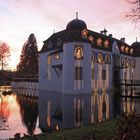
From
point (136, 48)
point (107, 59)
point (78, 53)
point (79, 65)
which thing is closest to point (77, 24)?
point (78, 53)

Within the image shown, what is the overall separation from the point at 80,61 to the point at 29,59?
4081 cm

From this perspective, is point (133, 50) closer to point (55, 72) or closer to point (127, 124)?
point (55, 72)

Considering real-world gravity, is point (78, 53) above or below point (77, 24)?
below

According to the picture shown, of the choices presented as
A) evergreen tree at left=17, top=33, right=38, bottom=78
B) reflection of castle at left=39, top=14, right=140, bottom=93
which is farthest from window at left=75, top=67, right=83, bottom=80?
evergreen tree at left=17, top=33, right=38, bottom=78

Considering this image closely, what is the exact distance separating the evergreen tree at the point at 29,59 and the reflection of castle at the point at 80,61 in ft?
87.5

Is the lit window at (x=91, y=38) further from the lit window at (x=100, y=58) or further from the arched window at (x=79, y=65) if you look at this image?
the arched window at (x=79, y=65)

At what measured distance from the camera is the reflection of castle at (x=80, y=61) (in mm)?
40062

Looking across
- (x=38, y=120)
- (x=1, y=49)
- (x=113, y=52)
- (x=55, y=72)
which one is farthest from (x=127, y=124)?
(x=1, y=49)

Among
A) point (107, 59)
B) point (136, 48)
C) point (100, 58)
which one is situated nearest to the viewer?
point (100, 58)

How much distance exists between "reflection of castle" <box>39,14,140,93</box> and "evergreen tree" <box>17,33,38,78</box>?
2668cm

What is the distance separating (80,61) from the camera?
40.7 metres

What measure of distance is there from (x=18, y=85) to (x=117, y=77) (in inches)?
813

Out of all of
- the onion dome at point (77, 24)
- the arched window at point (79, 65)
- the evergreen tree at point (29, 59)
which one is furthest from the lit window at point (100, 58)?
the evergreen tree at point (29, 59)

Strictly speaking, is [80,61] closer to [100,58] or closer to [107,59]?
[100,58]
